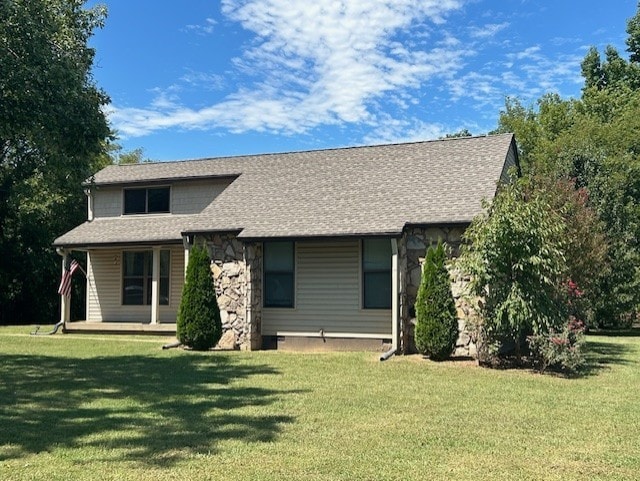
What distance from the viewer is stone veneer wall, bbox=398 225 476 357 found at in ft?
41.8

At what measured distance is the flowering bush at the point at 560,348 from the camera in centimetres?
1047

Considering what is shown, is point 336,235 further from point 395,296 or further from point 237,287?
point 237,287

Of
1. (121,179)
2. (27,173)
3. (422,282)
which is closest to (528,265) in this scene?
(422,282)

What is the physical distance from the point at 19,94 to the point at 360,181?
8.58 meters

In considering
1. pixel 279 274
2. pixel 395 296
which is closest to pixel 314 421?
pixel 395 296

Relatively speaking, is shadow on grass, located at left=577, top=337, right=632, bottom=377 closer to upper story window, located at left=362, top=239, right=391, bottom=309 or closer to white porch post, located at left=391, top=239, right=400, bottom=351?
white porch post, located at left=391, top=239, right=400, bottom=351

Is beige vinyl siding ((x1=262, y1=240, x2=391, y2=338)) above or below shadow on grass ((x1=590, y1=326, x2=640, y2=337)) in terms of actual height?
above

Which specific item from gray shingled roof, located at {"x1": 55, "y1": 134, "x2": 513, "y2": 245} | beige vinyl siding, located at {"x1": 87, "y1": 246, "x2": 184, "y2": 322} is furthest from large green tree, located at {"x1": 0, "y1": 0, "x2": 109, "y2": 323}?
beige vinyl siding, located at {"x1": 87, "y1": 246, "x2": 184, "y2": 322}

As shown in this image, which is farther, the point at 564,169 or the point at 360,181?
the point at 564,169

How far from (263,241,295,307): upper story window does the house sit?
2 centimetres

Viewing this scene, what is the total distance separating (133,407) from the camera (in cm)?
781

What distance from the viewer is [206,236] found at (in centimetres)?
1488

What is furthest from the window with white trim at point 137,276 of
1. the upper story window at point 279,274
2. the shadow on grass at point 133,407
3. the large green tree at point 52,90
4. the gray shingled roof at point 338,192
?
the shadow on grass at point 133,407

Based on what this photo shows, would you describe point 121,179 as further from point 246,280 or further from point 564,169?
point 564,169
